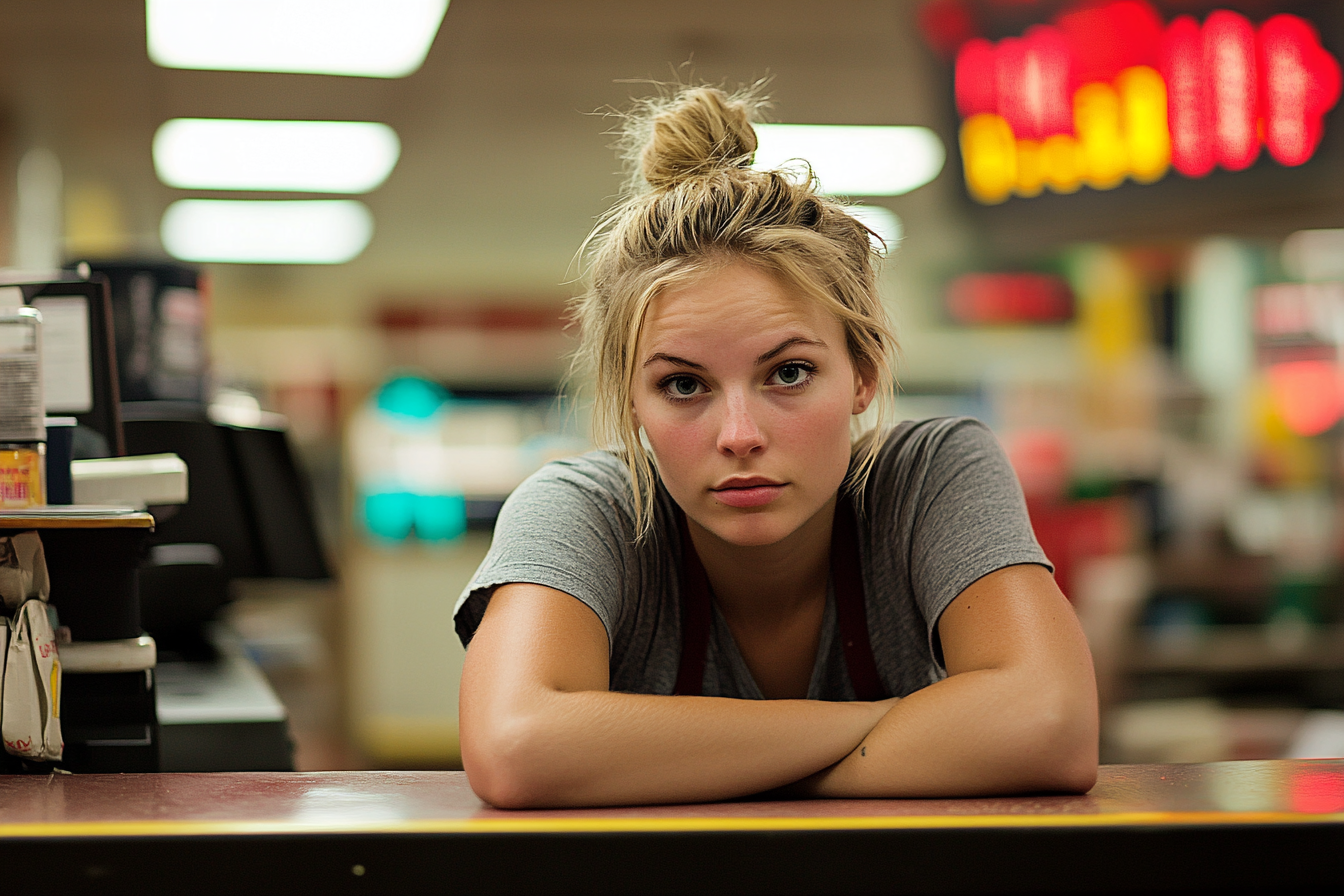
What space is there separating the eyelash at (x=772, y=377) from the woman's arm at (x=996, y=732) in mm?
311

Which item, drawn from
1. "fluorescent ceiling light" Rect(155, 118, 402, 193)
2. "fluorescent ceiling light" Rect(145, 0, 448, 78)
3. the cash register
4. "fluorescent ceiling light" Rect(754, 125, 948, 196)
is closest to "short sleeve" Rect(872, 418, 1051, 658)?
the cash register

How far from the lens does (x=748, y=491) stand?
1.17m

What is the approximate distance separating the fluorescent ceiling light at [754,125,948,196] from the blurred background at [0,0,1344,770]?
2cm

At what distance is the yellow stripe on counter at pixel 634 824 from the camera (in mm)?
815

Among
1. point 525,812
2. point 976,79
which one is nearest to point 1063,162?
point 976,79

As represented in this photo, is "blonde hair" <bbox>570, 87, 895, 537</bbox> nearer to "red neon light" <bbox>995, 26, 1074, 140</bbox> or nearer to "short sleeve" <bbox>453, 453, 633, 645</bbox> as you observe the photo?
"short sleeve" <bbox>453, 453, 633, 645</bbox>

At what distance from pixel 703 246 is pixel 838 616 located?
1.42 feet

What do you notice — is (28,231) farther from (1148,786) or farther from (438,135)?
(1148,786)

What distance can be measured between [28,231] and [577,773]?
19.2 feet

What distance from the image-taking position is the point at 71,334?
4.77ft

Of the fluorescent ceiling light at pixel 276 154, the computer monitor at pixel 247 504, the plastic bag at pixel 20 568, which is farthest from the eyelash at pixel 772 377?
the fluorescent ceiling light at pixel 276 154

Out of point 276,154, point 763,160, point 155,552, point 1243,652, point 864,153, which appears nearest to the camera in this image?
point 155,552

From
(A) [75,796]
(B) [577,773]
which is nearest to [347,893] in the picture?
(B) [577,773]

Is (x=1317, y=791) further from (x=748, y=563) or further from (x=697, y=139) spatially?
(x=697, y=139)
